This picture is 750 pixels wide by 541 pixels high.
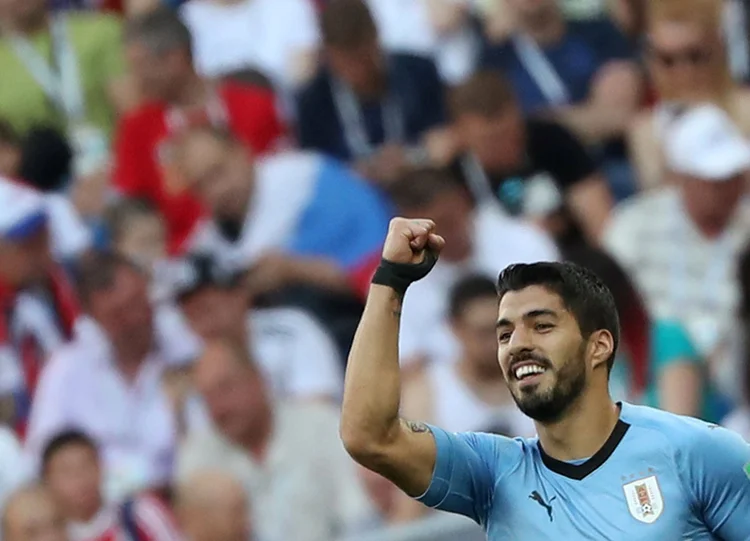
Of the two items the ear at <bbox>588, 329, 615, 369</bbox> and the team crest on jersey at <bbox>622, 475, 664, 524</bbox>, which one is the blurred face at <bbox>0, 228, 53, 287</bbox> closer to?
the ear at <bbox>588, 329, 615, 369</bbox>

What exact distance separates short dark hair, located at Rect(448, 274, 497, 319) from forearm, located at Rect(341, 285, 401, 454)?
4.08 m

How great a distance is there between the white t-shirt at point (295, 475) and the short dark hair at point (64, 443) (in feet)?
1.35

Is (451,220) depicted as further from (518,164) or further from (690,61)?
(690,61)

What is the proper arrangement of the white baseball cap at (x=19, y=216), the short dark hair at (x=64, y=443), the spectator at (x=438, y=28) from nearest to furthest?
the short dark hair at (x=64, y=443), the white baseball cap at (x=19, y=216), the spectator at (x=438, y=28)

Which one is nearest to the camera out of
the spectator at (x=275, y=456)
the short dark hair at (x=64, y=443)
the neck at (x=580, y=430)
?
the neck at (x=580, y=430)

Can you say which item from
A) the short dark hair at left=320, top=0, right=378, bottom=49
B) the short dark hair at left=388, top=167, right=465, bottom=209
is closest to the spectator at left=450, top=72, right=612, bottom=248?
the short dark hair at left=388, top=167, right=465, bottom=209

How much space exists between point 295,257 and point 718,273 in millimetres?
1999

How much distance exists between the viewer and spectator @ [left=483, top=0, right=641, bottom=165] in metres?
8.45

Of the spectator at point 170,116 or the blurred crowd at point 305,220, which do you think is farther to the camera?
the spectator at point 170,116

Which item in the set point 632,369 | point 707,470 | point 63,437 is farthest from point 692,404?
point 707,470

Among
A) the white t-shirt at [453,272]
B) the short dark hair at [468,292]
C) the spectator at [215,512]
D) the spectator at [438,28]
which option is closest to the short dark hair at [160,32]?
the spectator at [438,28]

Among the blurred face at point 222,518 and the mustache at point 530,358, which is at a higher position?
the mustache at point 530,358

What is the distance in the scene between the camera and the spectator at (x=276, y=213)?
7828mm

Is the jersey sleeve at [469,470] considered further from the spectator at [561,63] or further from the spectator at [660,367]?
the spectator at [561,63]
